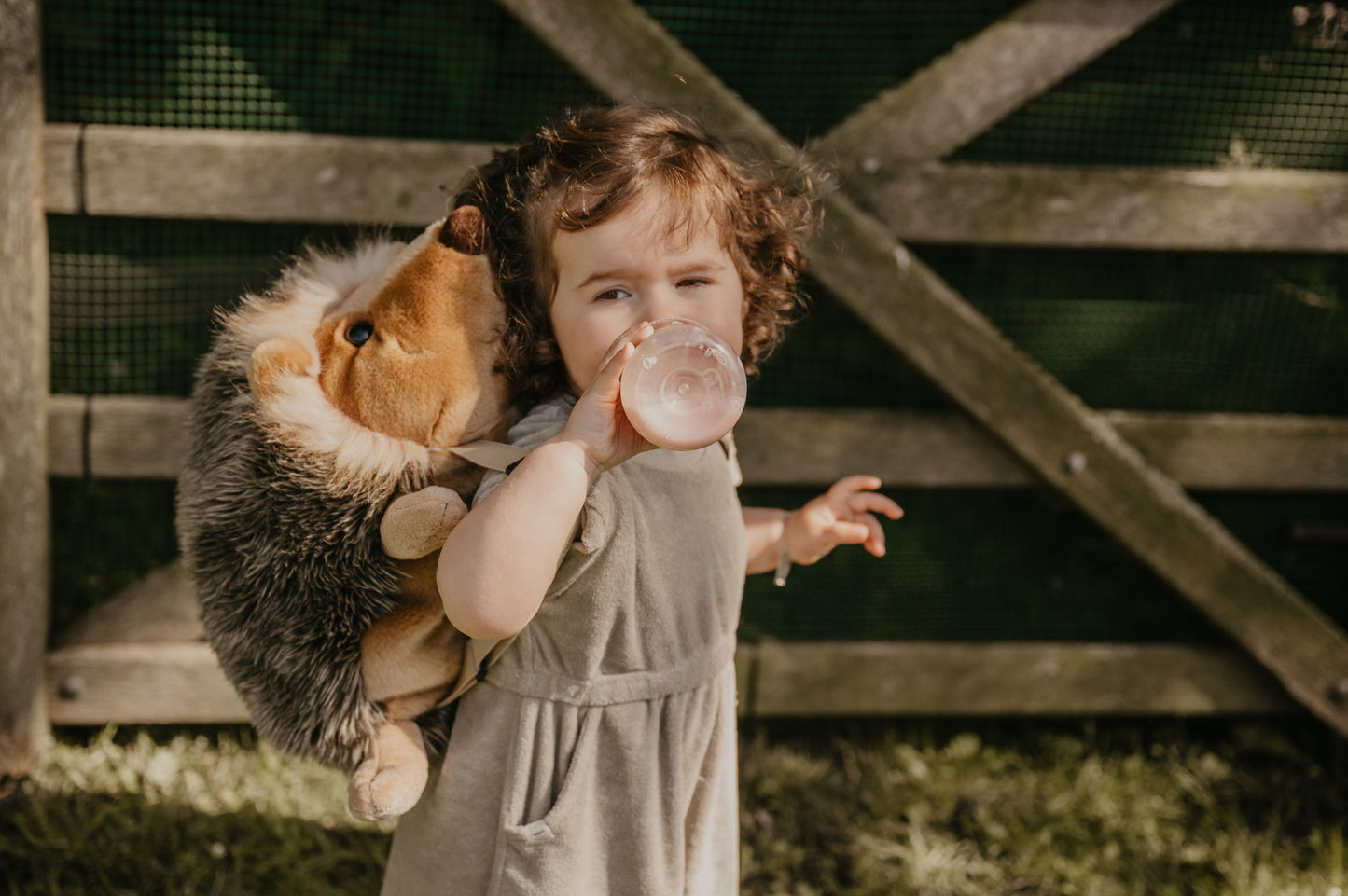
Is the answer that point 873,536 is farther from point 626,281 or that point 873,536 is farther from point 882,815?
point 882,815

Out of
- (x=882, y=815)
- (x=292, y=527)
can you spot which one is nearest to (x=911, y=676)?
(x=882, y=815)

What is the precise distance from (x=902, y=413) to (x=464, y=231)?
5.24 feet

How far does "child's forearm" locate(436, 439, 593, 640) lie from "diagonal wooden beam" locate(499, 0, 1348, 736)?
4.29 ft

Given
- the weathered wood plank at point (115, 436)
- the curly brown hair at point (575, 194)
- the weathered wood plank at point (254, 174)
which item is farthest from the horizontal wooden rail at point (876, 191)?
the curly brown hair at point (575, 194)

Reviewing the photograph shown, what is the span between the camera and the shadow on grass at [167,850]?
85.8 inches

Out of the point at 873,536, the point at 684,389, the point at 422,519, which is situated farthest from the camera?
the point at 873,536

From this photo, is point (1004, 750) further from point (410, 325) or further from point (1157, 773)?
point (410, 325)

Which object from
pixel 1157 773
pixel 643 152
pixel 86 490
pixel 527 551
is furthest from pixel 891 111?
pixel 86 490

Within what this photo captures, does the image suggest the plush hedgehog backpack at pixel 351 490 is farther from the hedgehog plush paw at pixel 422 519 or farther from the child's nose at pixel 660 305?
the child's nose at pixel 660 305

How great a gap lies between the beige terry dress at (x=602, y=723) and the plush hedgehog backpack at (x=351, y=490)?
0.26 ft

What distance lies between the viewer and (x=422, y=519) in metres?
1.18

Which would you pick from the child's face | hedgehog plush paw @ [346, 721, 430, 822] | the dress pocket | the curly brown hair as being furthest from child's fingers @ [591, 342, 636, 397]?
hedgehog plush paw @ [346, 721, 430, 822]

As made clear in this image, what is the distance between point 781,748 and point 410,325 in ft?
6.38

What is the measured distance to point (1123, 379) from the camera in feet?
8.91
